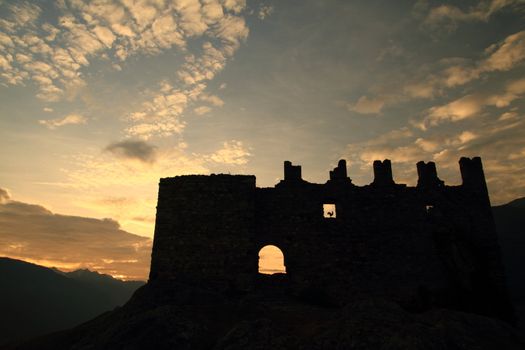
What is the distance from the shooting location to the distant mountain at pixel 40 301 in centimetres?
6831

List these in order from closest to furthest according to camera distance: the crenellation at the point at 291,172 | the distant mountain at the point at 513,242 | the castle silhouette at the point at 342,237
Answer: the castle silhouette at the point at 342,237 < the crenellation at the point at 291,172 < the distant mountain at the point at 513,242

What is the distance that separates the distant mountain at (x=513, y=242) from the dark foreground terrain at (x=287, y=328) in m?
38.6

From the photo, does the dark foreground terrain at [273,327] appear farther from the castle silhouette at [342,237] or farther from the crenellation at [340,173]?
the crenellation at [340,173]

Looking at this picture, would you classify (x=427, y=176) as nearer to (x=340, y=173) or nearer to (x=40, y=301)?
(x=340, y=173)

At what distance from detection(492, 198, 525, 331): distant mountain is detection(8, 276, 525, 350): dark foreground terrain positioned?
38.6m

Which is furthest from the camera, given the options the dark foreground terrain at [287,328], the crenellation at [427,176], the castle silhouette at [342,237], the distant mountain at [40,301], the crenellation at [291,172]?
the distant mountain at [40,301]

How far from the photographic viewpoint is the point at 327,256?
18281 millimetres

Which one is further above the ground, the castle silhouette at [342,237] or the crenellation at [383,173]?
the crenellation at [383,173]

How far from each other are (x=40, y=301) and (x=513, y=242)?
319ft

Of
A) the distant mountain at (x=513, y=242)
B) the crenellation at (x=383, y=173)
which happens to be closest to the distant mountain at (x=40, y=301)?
the crenellation at (x=383, y=173)

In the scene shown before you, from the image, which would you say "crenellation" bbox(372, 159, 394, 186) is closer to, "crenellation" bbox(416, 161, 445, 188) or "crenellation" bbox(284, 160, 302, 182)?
"crenellation" bbox(416, 161, 445, 188)

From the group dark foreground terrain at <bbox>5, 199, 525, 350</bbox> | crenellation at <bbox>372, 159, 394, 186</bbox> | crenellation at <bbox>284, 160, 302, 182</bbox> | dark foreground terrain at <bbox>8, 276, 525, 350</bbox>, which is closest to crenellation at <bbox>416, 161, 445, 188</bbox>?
crenellation at <bbox>372, 159, 394, 186</bbox>

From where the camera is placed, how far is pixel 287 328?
38.5 ft

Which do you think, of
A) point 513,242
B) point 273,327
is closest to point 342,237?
point 273,327
